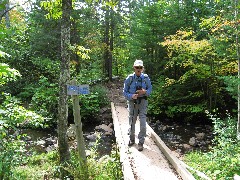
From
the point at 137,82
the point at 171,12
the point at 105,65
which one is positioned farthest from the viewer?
the point at 105,65

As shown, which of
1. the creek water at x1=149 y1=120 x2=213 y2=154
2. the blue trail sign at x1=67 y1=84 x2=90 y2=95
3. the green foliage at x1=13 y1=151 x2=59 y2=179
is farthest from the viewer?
the creek water at x1=149 y1=120 x2=213 y2=154

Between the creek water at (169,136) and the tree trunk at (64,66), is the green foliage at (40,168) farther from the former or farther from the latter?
the creek water at (169,136)

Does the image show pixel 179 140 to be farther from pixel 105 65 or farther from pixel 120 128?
pixel 105 65

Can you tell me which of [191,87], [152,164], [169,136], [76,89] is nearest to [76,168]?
[152,164]

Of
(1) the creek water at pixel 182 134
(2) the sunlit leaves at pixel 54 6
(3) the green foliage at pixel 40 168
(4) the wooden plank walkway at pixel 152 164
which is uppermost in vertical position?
(2) the sunlit leaves at pixel 54 6

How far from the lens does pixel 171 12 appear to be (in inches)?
588

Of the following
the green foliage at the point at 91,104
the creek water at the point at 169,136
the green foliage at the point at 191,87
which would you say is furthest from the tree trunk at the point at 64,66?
the green foliage at the point at 91,104

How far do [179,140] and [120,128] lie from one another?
2.63 metres

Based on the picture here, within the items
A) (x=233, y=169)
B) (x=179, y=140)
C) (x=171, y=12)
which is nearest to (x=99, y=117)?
(x=179, y=140)

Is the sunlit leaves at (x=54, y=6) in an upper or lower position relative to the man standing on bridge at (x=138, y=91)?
upper

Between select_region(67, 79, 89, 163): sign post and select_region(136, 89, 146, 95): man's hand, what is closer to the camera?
select_region(67, 79, 89, 163): sign post

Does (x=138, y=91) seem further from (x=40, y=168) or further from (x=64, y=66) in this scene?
(x=40, y=168)

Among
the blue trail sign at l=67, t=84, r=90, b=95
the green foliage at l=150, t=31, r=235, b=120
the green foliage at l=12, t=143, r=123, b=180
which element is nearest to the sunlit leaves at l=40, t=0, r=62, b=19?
the blue trail sign at l=67, t=84, r=90, b=95

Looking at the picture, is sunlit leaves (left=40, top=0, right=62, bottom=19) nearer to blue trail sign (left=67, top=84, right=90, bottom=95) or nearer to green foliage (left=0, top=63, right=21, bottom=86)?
blue trail sign (left=67, top=84, right=90, bottom=95)
